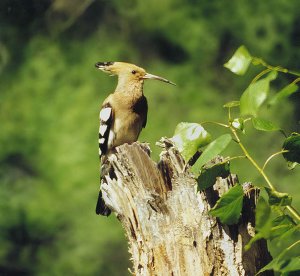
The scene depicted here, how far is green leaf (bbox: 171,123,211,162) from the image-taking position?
1.87 m

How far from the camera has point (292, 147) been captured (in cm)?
196

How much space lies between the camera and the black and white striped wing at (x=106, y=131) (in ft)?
15.7

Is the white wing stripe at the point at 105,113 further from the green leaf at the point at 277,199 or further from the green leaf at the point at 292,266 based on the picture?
the green leaf at the point at 292,266

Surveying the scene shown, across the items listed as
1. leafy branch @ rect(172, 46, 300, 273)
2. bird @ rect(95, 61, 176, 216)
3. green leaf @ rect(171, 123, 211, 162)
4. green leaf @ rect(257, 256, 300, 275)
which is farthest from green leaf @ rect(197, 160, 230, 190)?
bird @ rect(95, 61, 176, 216)

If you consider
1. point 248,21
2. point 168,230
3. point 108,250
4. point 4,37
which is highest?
point 4,37

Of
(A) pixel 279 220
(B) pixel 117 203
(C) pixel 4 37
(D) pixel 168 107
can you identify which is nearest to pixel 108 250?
(D) pixel 168 107

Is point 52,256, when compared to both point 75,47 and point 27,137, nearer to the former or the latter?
point 27,137

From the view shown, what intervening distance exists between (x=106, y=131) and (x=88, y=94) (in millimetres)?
6173

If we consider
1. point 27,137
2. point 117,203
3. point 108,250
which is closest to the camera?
point 117,203

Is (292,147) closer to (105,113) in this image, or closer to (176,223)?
(176,223)

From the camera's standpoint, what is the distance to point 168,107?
10.8 metres

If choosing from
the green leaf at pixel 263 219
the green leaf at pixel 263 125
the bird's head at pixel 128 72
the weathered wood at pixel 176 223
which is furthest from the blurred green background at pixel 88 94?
the green leaf at pixel 263 219

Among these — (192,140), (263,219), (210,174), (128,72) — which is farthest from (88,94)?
(263,219)

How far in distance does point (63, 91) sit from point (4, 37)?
5.47 ft
